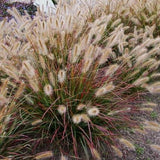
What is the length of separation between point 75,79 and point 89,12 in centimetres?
208

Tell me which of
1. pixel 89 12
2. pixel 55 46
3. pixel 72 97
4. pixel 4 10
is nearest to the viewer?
pixel 72 97

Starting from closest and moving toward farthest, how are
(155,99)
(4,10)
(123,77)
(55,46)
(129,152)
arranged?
1. (129,152)
2. (55,46)
3. (123,77)
4. (155,99)
5. (4,10)

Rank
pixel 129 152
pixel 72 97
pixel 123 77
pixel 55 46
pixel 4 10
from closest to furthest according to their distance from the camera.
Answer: pixel 72 97 < pixel 129 152 < pixel 55 46 < pixel 123 77 < pixel 4 10

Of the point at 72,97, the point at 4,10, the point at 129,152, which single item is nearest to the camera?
the point at 72,97

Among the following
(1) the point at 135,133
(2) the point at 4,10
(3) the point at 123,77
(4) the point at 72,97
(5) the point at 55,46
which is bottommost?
(1) the point at 135,133

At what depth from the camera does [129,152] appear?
231 cm

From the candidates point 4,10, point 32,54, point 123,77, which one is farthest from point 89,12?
point 4,10

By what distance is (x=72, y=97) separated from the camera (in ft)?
6.97

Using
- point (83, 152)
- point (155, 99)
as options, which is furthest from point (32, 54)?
point (155, 99)

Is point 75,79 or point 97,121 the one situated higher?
point 75,79

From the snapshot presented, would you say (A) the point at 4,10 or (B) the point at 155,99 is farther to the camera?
(A) the point at 4,10

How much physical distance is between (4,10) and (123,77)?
15.8ft

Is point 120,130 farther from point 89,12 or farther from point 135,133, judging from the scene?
point 89,12

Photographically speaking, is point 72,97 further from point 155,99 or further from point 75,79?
point 155,99
